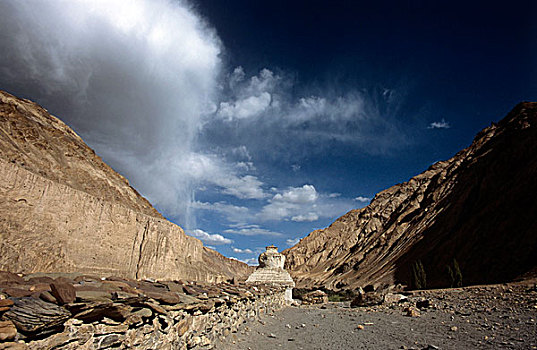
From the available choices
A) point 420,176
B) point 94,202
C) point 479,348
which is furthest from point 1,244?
point 420,176

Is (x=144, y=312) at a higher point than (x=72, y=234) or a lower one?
lower

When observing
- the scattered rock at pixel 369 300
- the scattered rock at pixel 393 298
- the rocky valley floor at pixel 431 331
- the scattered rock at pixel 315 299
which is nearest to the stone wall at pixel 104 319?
the rocky valley floor at pixel 431 331

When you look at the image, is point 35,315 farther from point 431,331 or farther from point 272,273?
point 272,273

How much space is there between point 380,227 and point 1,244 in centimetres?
6074

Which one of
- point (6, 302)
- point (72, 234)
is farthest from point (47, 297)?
point (72, 234)

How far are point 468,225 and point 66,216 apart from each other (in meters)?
40.0

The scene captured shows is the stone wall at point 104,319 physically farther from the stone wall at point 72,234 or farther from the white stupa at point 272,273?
the stone wall at point 72,234

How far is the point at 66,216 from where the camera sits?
20.6 m

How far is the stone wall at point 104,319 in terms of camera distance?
2342 mm

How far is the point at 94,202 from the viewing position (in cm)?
2414

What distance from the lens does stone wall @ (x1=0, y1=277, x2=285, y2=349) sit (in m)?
2.34

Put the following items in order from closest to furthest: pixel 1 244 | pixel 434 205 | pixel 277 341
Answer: pixel 277 341 → pixel 1 244 → pixel 434 205

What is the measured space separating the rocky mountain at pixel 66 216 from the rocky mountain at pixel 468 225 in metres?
26.7

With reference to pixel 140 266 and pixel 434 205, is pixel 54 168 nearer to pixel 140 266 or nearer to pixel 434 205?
pixel 140 266
